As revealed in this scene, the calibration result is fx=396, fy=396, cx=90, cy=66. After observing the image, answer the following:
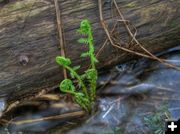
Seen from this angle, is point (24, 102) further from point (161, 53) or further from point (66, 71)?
point (161, 53)

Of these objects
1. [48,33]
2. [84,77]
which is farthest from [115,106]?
[48,33]

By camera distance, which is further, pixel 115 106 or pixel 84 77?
pixel 115 106

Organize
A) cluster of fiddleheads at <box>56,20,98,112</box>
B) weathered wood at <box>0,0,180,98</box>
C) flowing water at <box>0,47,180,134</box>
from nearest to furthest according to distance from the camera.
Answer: cluster of fiddleheads at <box>56,20,98,112</box> → weathered wood at <box>0,0,180,98</box> → flowing water at <box>0,47,180,134</box>

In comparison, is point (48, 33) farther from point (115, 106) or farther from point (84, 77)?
point (115, 106)

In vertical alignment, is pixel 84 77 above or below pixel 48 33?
below

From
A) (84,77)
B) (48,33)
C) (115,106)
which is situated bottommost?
(115,106)

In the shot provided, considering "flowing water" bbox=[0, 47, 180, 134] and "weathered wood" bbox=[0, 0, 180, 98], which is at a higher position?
"weathered wood" bbox=[0, 0, 180, 98]

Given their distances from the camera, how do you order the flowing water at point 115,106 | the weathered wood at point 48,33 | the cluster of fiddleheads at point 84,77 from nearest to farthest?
1. the cluster of fiddleheads at point 84,77
2. the weathered wood at point 48,33
3. the flowing water at point 115,106
